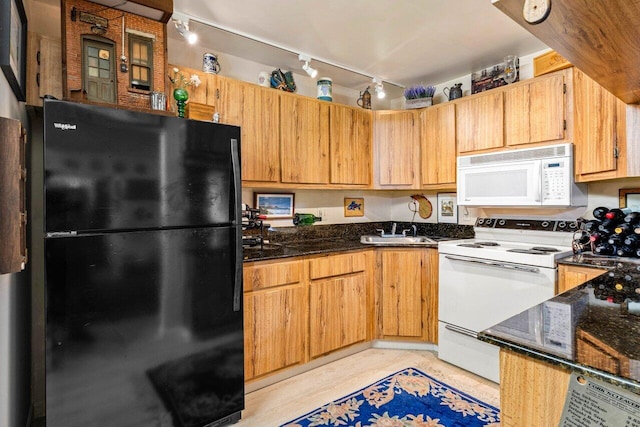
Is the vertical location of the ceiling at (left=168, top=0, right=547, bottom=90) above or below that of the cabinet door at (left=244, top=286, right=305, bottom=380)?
above

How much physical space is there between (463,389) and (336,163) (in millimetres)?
2000

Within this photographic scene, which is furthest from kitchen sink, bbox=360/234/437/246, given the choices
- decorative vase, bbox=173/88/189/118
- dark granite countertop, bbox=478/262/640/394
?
dark granite countertop, bbox=478/262/640/394

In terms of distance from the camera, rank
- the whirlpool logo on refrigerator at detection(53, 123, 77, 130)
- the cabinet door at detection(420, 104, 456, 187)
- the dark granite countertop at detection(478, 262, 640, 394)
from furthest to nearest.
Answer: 1. the cabinet door at detection(420, 104, 456, 187)
2. the whirlpool logo on refrigerator at detection(53, 123, 77, 130)
3. the dark granite countertop at detection(478, 262, 640, 394)

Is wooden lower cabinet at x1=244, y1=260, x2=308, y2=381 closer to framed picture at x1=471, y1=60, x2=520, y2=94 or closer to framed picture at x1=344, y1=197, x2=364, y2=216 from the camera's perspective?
framed picture at x1=344, y1=197, x2=364, y2=216

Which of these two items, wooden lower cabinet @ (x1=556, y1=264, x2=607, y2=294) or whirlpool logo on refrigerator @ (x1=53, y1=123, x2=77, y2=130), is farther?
wooden lower cabinet @ (x1=556, y1=264, x2=607, y2=294)

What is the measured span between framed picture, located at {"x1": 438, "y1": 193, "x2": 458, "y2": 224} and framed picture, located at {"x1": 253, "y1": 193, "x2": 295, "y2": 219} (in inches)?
58.5

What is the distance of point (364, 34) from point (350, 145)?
984mm

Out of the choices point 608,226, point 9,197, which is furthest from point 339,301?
point 9,197

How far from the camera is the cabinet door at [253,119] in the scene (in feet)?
8.32

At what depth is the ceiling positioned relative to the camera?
220cm

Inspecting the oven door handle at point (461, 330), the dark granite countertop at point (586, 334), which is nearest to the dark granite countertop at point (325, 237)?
the oven door handle at point (461, 330)

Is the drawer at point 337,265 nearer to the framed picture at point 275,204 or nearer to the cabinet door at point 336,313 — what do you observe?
the cabinet door at point 336,313

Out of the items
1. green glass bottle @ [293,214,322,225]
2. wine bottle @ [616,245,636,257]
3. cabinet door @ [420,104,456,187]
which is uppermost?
cabinet door @ [420,104,456,187]

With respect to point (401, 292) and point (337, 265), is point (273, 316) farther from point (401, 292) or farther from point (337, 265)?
point (401, 292)
